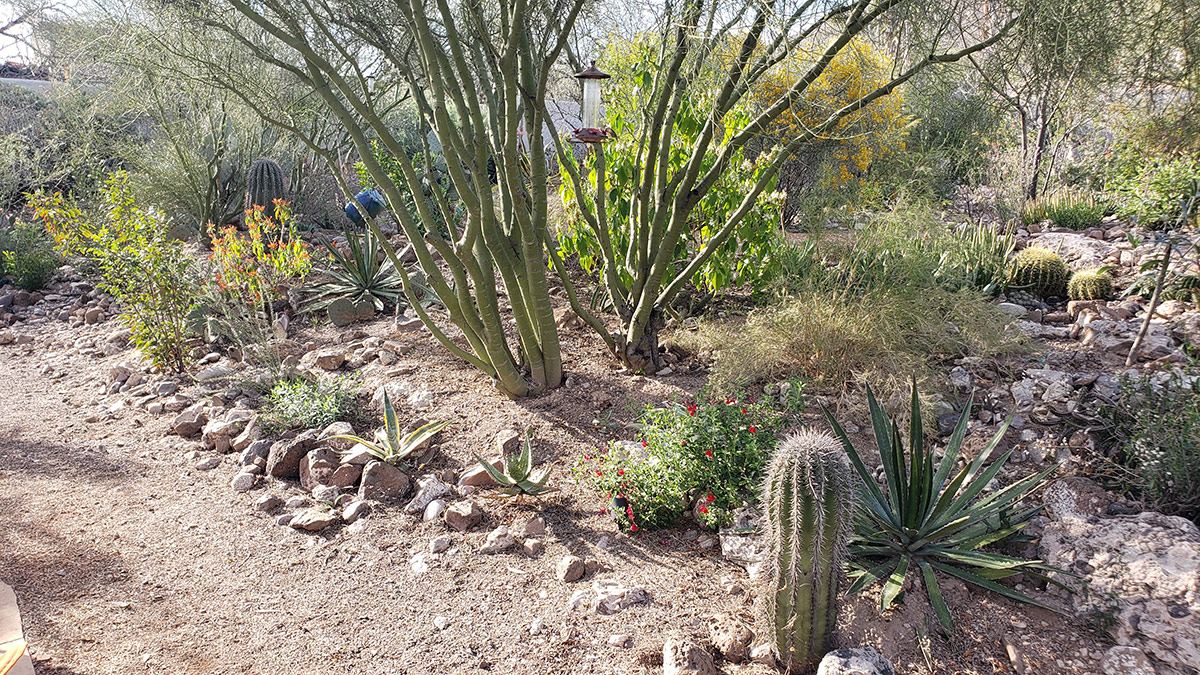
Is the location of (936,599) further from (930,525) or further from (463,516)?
(463,516)

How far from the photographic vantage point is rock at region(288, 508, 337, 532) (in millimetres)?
3541

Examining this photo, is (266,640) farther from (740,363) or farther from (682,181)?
(682,181)

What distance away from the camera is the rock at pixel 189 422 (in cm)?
470

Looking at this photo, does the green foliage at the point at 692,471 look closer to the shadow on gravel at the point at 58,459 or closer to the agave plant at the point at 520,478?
the agave plant at the point at 520,478

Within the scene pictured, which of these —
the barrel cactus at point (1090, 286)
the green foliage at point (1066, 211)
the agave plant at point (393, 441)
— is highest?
the green foliage at point (1066, 211)

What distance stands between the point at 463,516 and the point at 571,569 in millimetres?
670

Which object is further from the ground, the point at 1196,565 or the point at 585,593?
the point at 1196,565

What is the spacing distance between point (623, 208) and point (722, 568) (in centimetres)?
300

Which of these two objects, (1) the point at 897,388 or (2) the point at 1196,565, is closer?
(2) the point at 1196,565

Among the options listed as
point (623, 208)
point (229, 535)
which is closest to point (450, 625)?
point (229, 535)

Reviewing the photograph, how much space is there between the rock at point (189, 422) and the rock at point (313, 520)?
5.17ft

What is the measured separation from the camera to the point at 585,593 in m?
2.90

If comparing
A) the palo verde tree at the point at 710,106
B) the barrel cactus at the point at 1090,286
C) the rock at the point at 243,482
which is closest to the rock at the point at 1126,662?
the palo verde tree at the point at 710,106

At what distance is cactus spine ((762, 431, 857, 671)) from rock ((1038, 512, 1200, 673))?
1024 mm
